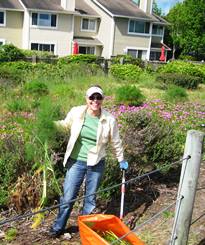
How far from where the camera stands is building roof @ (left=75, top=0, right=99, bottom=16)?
3937 centimetres

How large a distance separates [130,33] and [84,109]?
37446 mm

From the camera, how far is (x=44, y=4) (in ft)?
120

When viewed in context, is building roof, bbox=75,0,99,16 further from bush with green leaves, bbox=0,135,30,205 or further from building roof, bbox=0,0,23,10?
bush with green leaves, bbox=0,135,30,205

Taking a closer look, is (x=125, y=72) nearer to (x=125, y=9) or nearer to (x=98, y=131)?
(x=98, y=131)

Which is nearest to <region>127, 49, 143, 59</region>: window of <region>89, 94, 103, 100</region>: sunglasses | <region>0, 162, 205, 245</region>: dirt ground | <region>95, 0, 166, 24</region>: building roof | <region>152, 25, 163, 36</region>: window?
<region>95, 0, 166, 24</region>: building roof

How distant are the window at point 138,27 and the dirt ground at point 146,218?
3563 cm

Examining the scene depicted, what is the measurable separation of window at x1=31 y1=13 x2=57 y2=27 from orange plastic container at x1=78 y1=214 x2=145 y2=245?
3332cm

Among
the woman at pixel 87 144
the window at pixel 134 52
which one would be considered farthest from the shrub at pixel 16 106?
the window at pixel 134 52

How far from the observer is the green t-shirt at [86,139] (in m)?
4.48

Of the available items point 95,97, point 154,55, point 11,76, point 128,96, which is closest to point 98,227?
point 95,97

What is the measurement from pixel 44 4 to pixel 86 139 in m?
33.8

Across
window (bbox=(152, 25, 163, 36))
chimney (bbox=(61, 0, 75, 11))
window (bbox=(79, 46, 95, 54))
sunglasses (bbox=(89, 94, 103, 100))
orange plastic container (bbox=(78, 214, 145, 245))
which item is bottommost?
window (bbox=(79, 46, 95, 54))

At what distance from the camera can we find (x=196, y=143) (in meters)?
3.65

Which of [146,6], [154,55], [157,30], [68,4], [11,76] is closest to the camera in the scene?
[11,76]
